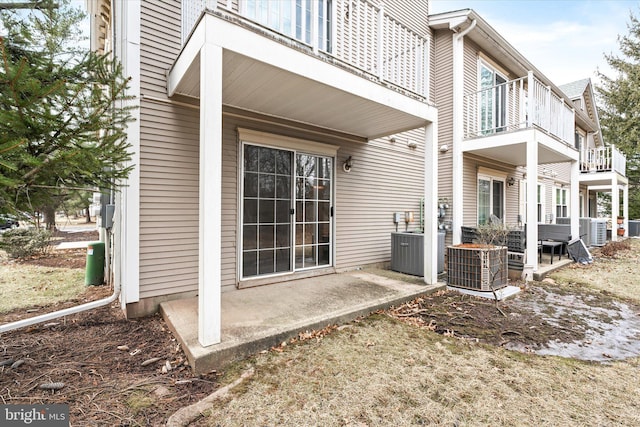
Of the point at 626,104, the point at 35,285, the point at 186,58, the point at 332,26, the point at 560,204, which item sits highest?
the point at 626,104

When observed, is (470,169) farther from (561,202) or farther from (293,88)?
(561,202)

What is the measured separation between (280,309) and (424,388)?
71.8 inches

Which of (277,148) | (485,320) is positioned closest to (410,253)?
(485,320)

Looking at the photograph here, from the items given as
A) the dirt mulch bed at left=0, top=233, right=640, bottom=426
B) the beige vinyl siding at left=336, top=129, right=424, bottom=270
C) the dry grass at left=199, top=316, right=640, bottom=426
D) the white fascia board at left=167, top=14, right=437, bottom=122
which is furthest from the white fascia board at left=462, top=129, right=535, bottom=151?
the dry grass at left=199, top=316, right=640, bottom=426

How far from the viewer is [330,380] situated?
239 cm

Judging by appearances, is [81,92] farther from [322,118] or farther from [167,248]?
[322,118]

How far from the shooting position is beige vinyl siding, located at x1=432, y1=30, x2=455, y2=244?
25.0 ft

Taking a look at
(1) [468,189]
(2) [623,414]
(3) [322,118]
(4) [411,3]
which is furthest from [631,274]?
(4) [411,3]

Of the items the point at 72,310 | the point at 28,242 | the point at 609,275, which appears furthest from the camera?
the point at 28,242

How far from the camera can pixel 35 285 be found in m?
4.99

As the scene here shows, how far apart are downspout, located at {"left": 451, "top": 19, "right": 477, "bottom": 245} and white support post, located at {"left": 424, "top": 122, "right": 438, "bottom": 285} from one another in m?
2.57

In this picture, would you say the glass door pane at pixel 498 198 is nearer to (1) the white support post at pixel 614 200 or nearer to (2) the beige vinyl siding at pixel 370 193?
(2) the beige vinyl siding at pixel 370 193

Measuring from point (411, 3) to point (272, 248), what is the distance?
23.4 feet

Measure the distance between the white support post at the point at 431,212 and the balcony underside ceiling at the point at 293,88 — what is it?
16.5 inches
